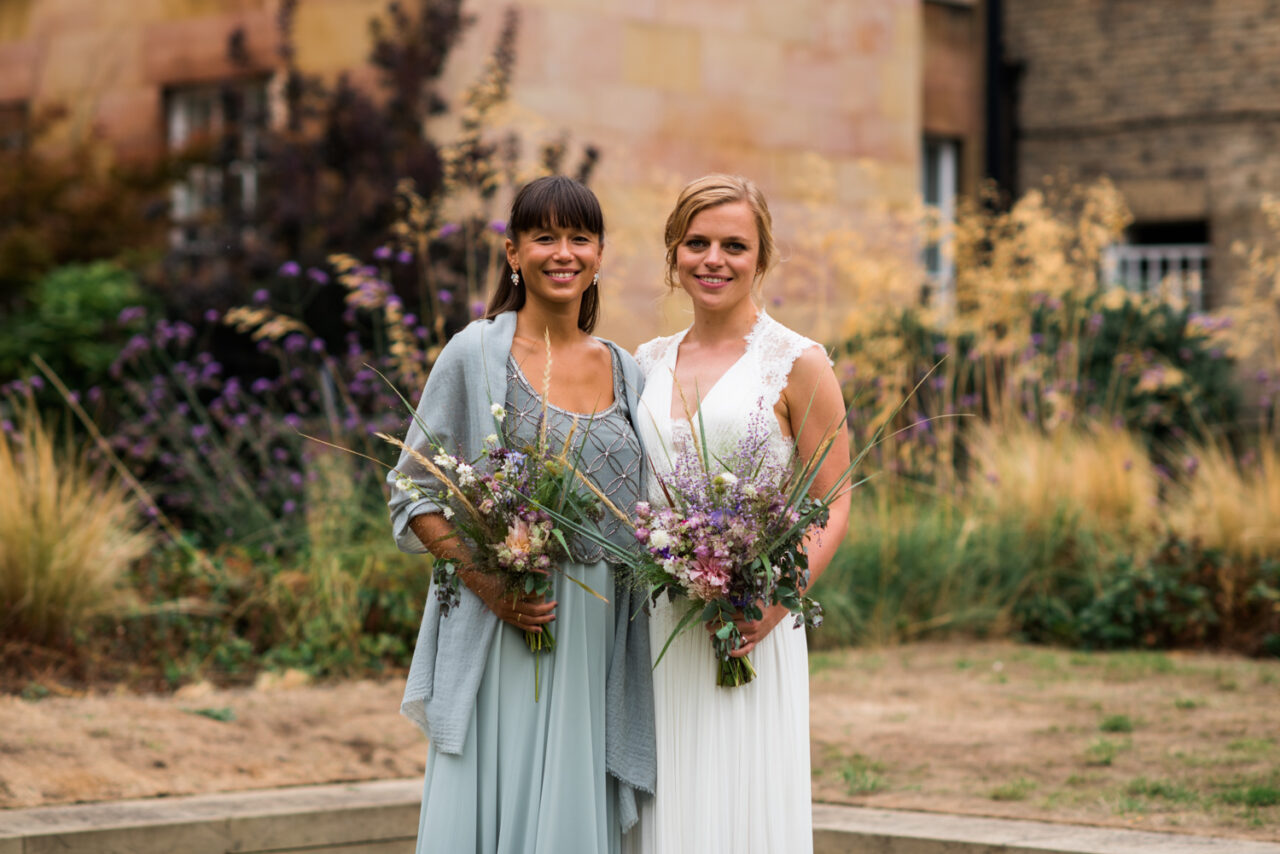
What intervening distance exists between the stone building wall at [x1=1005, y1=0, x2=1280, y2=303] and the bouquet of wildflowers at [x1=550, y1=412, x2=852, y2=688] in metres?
13.4

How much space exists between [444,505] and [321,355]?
680 centimetres

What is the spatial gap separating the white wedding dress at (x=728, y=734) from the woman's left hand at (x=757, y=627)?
101mm

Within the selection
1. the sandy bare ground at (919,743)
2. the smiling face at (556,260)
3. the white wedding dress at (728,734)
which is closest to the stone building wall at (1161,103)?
the sandy bare ground at (919,743)

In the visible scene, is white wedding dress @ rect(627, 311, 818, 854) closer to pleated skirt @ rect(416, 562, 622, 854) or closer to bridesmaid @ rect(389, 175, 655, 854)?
bridesmaid @ rect(389, 175, 655, 854)

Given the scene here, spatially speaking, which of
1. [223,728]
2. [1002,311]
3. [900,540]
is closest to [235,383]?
[223,728]

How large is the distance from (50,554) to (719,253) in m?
4.58

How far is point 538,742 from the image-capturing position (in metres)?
3.49

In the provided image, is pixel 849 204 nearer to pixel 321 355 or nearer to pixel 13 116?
pixel 321 355

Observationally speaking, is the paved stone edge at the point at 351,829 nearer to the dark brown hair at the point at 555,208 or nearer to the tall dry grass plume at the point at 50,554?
the tall dry grass plume at the point at 50,554

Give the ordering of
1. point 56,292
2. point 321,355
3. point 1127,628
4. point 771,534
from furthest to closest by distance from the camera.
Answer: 1. point 56,292
2. point 321,355
3. point 1127,628
4. point 771,534

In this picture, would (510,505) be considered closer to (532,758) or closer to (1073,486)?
(532,758)

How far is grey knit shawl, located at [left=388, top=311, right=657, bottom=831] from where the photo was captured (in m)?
3.49

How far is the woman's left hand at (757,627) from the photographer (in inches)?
135

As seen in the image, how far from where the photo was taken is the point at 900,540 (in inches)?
344
